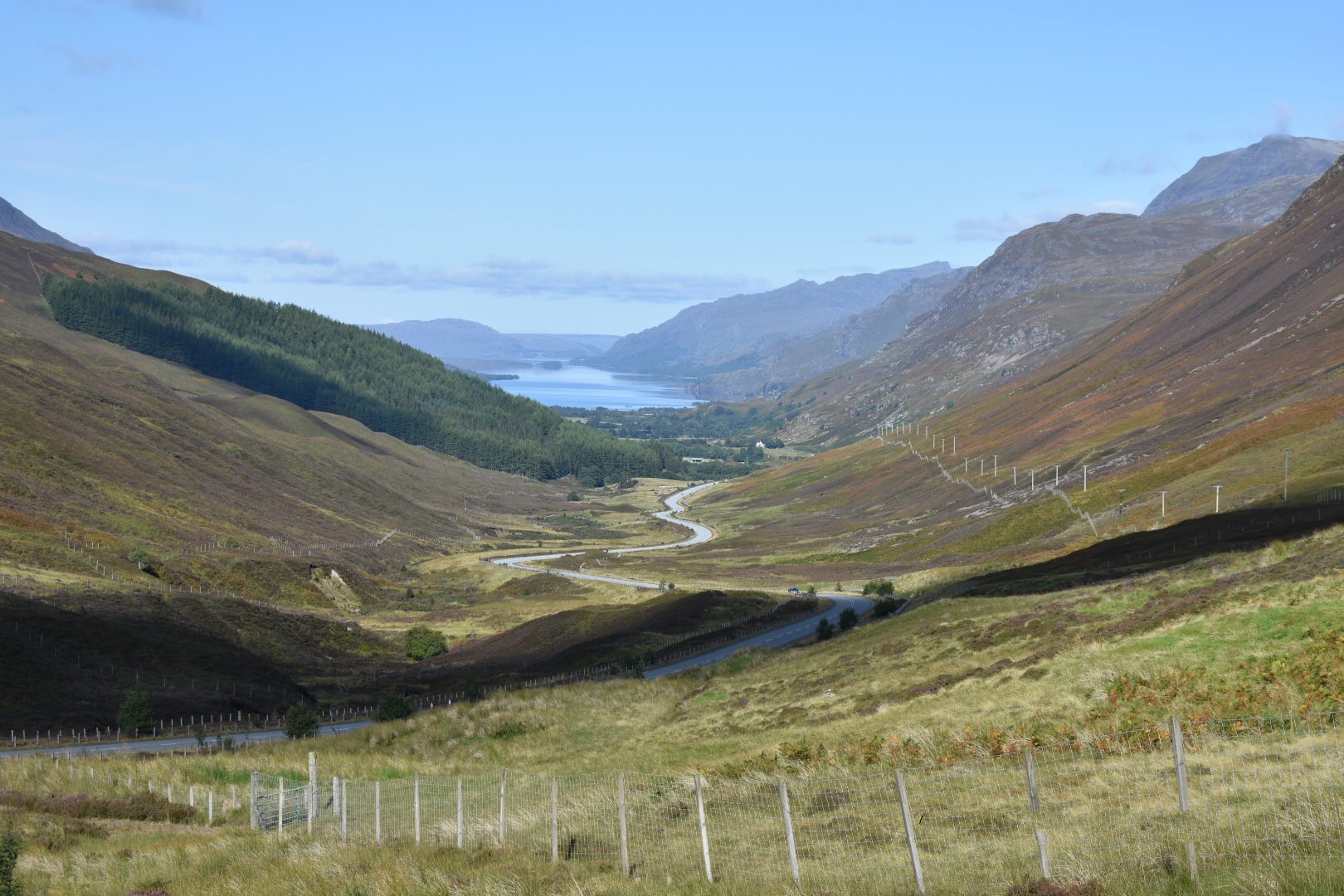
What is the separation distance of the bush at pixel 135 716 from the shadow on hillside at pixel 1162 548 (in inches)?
1962

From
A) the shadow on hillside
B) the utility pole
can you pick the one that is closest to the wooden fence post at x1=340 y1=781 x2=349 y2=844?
the shadow on hillside

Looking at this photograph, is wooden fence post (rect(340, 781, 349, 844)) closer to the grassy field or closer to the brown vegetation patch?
the grassy field

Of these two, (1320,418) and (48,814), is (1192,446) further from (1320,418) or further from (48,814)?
(48,814)

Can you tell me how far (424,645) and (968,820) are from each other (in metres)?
91.7

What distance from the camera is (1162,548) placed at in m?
78.8

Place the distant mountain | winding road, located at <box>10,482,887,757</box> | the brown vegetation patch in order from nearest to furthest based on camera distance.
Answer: the brown vegetation patch, winding road, located at <box>10,482,887,757</box>, the distant mountain

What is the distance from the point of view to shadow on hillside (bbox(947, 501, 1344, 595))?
6694 cm

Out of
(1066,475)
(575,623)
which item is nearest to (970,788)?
(575,623)

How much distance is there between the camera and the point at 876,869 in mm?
15914

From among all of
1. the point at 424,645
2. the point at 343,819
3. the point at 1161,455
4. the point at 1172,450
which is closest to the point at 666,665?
the point at 424,645

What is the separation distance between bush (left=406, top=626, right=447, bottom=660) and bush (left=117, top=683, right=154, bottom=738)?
144ft

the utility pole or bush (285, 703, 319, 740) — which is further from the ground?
the utility pole

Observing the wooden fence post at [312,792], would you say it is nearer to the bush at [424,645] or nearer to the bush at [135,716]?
the bush at [135,716]

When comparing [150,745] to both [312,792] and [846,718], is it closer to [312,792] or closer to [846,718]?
[312,792]
